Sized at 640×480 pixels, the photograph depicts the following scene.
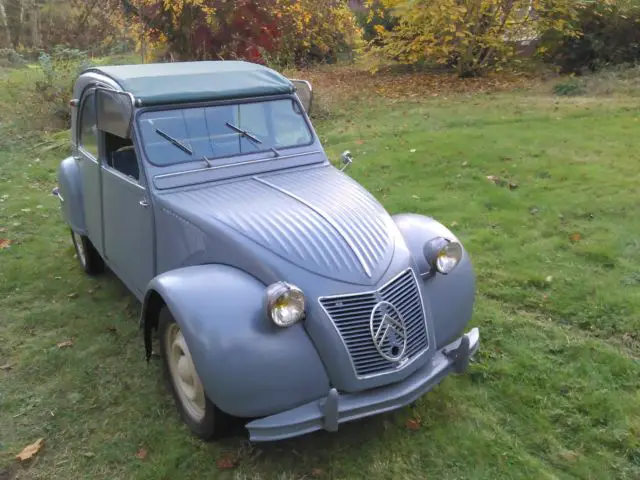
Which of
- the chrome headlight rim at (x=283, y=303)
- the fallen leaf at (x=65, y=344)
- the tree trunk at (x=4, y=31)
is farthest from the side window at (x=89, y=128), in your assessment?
the tree trunk at (x=4, y=31)

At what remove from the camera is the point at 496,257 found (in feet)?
18.9

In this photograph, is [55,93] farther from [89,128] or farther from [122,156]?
[122,156]

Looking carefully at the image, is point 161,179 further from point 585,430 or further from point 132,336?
point 585,430

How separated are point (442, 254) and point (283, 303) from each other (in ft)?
3.67

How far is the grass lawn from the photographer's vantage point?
130 inches

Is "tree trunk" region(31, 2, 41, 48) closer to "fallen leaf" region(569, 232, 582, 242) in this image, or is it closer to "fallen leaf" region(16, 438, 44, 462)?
"fallen leaf" region(569, 232, 582, 242)

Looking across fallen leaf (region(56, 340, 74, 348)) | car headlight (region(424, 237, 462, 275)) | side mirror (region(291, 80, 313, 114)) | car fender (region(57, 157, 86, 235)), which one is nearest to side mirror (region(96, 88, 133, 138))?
car fender (region(57, 157, 86, 235))

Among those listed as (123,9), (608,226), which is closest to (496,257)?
(608,226)

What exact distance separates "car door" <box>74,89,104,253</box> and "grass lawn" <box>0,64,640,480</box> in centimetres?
65

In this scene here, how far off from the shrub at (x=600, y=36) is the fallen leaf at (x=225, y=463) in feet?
45.1

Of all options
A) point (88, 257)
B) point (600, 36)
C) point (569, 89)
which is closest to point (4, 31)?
point (569, 89)

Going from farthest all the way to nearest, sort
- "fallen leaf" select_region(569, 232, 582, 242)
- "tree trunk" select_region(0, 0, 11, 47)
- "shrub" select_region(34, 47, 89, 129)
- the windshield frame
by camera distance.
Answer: "tree trunk" select_region(0, 0, 11, 47) < "shrub" select_region(34, 47, 89, 129) < "fallen leaf" select_region(569, 232, 582, 242) < the windshield frame

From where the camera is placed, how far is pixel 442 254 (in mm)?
3564

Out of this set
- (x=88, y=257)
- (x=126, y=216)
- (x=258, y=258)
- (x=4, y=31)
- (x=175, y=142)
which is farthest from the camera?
(x=4, y=31)
